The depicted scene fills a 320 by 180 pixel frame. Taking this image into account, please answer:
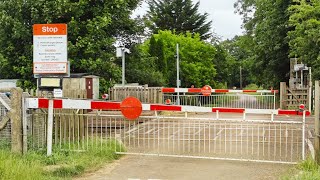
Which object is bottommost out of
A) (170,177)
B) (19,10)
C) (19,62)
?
(170,177)

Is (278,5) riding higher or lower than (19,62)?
higher

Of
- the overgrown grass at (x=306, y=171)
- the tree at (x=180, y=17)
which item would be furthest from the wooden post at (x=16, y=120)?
the tree at (x=180, y=17)

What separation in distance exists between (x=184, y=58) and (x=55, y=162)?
33.6 metres

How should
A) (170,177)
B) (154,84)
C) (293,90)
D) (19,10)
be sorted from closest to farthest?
(170,177), (19,10), (293,90), (154,84)

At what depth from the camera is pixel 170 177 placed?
25.4 ft

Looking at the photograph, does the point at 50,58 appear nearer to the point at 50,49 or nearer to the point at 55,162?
the point at 50,49

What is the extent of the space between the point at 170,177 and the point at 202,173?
64 cm

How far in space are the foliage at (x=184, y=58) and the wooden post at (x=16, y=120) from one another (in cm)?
2785

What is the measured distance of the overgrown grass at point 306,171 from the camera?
6936 mm

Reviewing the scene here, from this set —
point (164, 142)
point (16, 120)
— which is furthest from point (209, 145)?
point (16, 120)

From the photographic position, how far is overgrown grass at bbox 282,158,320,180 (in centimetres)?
694

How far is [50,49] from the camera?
29.0 ft

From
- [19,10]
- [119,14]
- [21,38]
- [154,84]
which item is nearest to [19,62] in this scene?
[21,38]

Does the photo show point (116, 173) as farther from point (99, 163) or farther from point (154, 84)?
point (154, 84)
